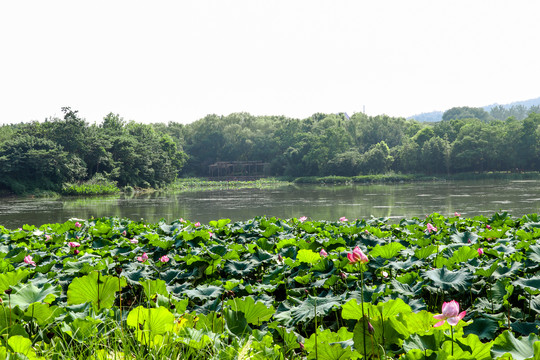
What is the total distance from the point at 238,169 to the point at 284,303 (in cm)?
6139

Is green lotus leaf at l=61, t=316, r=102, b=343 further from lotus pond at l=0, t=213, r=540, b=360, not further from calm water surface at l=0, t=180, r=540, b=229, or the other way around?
calm water surface at l=0, t=180, r=540, b=229

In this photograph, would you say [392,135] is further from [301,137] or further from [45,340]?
[45,340]

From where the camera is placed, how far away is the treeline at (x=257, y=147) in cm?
3206

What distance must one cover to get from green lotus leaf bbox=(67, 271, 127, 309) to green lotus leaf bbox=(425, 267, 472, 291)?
1447 millimetres

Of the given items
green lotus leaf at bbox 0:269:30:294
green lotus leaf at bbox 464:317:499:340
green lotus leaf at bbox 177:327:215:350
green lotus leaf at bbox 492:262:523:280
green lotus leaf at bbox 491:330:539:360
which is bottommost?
A: green lotus leaf at bbox 464:317:499:340

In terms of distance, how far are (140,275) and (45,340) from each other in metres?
0.72

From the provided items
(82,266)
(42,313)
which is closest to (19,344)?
(42,313)

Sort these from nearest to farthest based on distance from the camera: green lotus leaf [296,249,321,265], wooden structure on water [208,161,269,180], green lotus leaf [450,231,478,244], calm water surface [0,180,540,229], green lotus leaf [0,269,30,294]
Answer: green lotus leaf [0,269,30,294] < green lotus leaf [296,249,321,265] < green lotus leaf [450,231,478,244] < calm water surface [0,180,540,229] < wooden structure on water [208,161,269,180]

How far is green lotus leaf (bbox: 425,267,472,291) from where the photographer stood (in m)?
2.10

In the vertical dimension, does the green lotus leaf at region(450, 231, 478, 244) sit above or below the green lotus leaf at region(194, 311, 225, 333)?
above

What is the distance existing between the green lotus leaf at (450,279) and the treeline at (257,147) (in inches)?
1282

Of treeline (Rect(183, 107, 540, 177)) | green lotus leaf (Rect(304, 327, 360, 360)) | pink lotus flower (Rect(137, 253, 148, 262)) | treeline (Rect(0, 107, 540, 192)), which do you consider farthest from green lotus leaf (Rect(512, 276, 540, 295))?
treeline (Rect(183, 107, 540, 177))

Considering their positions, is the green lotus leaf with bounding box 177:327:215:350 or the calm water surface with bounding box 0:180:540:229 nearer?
the green lotus leaf with bounding box 177:327:215:350

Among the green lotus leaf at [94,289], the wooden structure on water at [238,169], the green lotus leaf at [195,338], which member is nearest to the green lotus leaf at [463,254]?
the green lotus leaf at [195,338]
